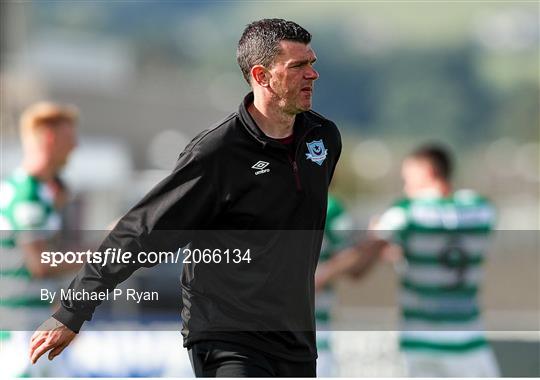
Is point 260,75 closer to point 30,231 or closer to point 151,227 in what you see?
point 151,227

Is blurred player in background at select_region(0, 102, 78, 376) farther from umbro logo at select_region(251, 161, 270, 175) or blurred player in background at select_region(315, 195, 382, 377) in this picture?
umbro logo at select_region(251, 161, 270, 175)

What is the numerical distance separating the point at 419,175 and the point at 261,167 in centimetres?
269

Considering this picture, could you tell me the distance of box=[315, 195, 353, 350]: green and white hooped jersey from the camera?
7062 millimetres

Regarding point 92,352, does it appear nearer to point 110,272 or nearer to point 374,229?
point 374,229

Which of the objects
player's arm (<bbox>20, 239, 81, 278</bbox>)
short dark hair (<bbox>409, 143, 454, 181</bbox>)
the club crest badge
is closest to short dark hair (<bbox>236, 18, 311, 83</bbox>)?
the club crest badge

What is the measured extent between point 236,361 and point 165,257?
540 millimetres

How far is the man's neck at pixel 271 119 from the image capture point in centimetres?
424

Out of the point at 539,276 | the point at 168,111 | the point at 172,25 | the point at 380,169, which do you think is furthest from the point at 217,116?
the point at 172,25

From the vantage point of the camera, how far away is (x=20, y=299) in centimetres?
611

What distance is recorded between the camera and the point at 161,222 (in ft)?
13.6

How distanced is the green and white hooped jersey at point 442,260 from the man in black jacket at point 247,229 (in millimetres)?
2455

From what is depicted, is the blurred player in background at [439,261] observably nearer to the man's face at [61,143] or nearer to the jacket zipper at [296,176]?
the man's face at [61,143]

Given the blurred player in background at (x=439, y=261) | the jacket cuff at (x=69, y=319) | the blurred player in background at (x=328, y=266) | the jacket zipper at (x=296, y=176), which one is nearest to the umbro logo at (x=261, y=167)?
the jacket zipper at (x=296, y=176)

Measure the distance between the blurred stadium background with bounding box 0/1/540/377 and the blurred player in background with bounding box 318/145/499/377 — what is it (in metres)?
1.05
